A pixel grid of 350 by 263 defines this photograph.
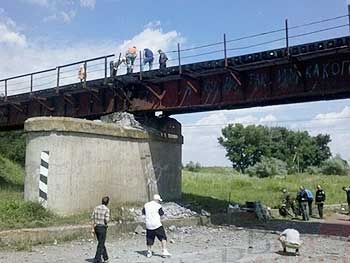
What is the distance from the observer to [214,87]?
1980cm

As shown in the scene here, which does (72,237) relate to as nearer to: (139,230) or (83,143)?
(139,230)

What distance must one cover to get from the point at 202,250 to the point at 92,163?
6405 millimetres

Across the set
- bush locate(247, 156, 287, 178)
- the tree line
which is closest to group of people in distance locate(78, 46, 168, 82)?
bush locate(247, 156, 287, 178)

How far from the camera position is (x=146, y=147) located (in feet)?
70.3

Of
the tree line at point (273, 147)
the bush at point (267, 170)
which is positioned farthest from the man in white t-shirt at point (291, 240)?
the tree line at point (273, 147)

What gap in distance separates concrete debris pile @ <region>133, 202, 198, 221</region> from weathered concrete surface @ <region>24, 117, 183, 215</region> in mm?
1056

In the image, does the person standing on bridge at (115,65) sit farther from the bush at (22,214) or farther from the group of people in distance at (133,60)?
the bush at (22,214)

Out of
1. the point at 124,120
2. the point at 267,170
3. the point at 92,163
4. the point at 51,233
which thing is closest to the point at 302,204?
the point at 124,120

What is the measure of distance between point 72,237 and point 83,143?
13.7ft

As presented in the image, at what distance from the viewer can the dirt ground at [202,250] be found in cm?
1195

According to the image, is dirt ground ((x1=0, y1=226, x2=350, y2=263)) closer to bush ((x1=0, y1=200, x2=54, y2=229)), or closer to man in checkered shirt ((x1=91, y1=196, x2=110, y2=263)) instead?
man in checkered shirt ((x1=91, y1=196, x2=110, y2=263))

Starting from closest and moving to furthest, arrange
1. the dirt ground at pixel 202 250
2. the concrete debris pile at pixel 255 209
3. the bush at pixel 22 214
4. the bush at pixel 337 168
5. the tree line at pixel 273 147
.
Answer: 1. the dirt ground at pixel 202 250
2. the bush at pixel 22 214
3. the concrete debris pile at pixel 255 209
4. the bush at pixel 337 168
5. the tree line at pixel 273 147

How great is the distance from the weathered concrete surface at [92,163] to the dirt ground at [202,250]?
2.61m

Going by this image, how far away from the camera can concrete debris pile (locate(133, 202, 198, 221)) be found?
62.0ft
